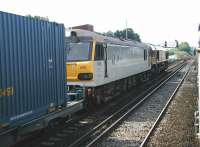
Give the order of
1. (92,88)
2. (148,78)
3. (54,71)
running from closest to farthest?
(54,71), (92,88), (148,78)

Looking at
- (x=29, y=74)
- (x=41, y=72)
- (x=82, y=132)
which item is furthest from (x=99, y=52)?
(x=29, y=74)

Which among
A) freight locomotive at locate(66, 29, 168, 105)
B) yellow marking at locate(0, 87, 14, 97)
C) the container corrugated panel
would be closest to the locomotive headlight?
freight locomotive at locate(66, 29, 168, 105)

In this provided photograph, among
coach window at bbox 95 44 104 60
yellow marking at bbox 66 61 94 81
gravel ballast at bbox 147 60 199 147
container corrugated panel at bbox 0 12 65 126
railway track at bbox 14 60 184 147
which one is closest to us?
container corrugated panel at bbox 0 12 65 126

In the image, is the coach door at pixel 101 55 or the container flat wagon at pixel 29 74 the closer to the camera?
the container flat wagon at pixel 29 74

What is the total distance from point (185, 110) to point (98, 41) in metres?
4.68

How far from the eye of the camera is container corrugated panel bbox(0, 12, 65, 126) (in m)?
7.84

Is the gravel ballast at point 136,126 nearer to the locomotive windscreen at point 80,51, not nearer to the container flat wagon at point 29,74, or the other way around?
the container flat wagon at point 29,74

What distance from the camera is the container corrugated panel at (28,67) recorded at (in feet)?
25.7

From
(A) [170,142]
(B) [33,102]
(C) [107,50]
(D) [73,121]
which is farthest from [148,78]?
(B) [33,102]

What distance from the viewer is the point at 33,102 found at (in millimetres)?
9062

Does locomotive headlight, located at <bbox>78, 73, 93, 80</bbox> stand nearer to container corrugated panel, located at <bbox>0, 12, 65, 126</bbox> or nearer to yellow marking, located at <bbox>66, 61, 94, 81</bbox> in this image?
yellow marking, located at <bbox>66, 61, 94, 81</bbox>

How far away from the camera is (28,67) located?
28.7 ft

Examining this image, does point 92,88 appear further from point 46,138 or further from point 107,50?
point 46,138

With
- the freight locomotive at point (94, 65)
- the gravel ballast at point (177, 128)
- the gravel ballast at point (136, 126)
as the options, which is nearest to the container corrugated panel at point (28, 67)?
the gravel ballast at point (136, 126)
